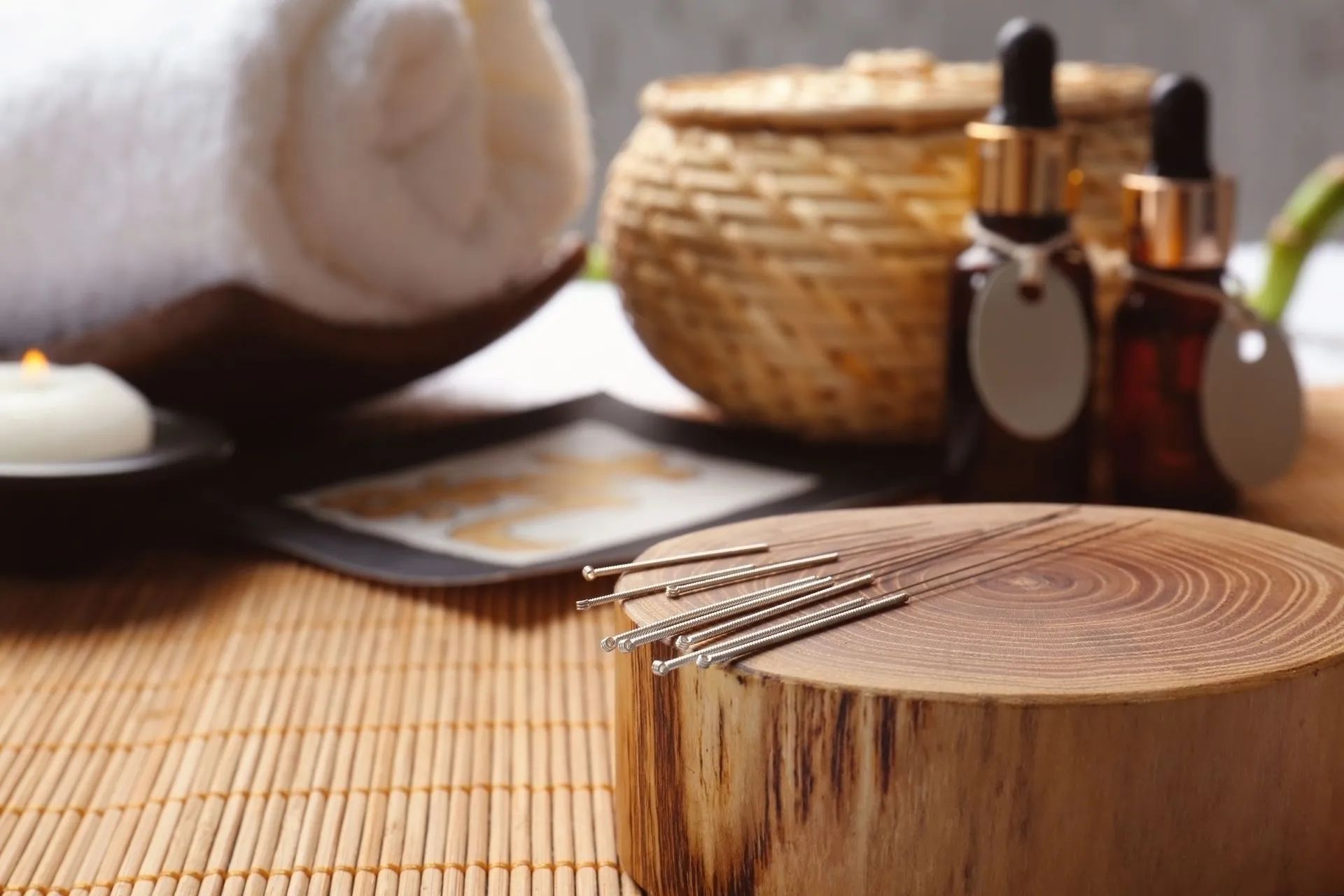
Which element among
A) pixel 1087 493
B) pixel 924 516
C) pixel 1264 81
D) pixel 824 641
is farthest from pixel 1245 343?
pixel 1264 81

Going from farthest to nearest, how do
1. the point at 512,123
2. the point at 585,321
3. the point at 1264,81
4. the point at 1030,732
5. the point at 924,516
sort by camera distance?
1. the point at 1264,81
2. the point at 585,321
3. the point at 512,123
4. the point at 924,516
5. the point at 1030,732

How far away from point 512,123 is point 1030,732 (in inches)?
19.3

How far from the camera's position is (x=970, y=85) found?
64 centimetres

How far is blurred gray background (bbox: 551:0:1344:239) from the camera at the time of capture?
1.79 metres

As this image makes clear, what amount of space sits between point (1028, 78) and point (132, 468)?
1.19ft

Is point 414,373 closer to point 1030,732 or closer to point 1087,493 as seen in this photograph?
point 1087,493

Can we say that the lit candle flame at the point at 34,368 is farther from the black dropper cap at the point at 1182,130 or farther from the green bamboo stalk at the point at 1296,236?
the green bamboo stalk at the point at 1296,236

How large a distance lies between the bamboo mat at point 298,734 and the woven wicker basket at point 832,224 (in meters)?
0.16

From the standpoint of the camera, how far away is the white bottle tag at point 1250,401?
0.58 metres

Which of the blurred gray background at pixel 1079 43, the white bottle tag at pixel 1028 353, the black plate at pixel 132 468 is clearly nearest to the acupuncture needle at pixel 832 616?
the white bottle tag at pixel 1028 353

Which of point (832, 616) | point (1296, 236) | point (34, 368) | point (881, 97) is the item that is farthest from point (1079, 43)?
point (832, 616)

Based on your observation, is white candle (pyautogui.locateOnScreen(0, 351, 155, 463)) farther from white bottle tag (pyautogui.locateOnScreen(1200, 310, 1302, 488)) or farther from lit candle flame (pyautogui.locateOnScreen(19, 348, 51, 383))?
white bottle tag (pyautogui.locateOnScreen(1200, 310, 1302, 488))

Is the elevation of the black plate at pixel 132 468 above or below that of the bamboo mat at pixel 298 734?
above

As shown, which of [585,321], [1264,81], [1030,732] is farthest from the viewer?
[1264,81]
